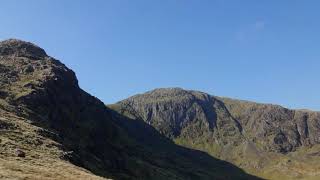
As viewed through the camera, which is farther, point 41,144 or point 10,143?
point 41,144

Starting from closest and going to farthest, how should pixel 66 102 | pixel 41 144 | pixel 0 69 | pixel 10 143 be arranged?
1. pixel 10 143
2. pixel 41 144
3. pixel 66 102
4. pixel 0 69

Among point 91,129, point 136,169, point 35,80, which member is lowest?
point 136,169

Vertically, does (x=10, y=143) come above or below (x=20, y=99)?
below

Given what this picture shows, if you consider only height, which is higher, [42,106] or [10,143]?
[42,106]

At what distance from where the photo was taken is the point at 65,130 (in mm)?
160250

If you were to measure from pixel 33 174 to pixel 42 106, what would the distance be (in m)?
107

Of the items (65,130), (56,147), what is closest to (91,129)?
(65,130)

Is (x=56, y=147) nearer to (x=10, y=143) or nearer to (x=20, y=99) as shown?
(x=10, y=143)

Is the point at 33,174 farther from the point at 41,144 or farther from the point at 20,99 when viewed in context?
the point at 20,99

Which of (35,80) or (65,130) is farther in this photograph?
(35,80)

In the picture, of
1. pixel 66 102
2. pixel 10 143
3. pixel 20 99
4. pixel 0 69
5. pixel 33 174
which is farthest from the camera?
pixel 0 69

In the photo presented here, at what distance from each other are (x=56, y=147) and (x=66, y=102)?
8784cm

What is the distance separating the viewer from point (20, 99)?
157625 mm

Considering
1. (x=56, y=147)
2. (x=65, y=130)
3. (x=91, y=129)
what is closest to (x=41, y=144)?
(x=56, y=147)
